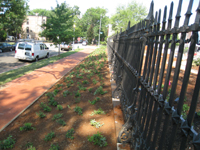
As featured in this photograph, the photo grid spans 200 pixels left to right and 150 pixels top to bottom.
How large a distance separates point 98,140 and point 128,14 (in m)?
53.5

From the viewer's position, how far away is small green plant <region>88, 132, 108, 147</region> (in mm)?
3133

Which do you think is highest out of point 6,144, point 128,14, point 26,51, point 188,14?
point 128,14

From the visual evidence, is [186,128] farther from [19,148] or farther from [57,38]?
[57,38]

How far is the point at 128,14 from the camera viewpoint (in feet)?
170

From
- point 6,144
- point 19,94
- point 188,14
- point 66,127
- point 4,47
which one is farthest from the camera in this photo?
point 4,47

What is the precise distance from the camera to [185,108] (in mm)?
4086

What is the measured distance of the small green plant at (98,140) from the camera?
10.3 ft

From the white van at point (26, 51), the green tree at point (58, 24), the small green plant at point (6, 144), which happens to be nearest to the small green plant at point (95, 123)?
the small green plant at point (6, 144)

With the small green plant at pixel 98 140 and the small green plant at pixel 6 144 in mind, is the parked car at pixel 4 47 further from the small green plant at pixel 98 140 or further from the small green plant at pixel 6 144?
the small green plant at pixel 98 140

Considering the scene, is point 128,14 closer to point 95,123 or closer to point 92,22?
point 92,22

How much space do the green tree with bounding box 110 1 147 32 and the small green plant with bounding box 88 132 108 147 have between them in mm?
50299

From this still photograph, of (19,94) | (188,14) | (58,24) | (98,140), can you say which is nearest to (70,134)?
(98,140)

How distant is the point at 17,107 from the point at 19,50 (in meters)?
11.6

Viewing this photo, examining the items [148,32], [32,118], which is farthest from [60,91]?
[148,32]
